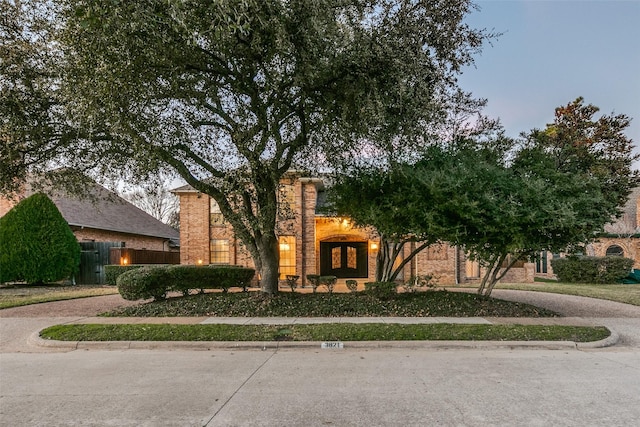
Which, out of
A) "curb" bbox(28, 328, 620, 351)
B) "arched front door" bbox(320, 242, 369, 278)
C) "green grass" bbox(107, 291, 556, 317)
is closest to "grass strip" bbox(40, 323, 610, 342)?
"curb" bbox(28, 328, 620, 351)

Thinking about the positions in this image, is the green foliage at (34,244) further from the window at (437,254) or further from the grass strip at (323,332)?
the window at (437,254)

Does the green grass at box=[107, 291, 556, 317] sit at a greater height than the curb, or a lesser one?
greater

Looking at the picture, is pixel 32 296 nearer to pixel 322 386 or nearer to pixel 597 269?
pixel 322 386

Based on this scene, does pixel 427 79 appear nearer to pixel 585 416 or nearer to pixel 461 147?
pixel 461 147

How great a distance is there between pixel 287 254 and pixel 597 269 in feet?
53.6

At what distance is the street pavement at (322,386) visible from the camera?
12.8ft

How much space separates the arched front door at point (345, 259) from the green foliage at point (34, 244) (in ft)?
41.4

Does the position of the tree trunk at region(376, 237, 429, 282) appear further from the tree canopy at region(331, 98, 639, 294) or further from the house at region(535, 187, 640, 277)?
the house at region(535, 187, 640, 277)

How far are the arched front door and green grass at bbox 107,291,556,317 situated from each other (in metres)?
10.4

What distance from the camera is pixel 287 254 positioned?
19.6m

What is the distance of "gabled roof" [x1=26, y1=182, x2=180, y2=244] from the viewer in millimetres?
21500

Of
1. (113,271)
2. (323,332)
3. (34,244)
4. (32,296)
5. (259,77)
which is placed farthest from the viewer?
(113,271)

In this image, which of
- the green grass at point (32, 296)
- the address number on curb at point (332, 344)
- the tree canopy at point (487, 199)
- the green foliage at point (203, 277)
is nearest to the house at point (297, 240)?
the green grass at point (32, 296)

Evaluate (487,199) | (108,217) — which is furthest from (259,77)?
(108,217)
